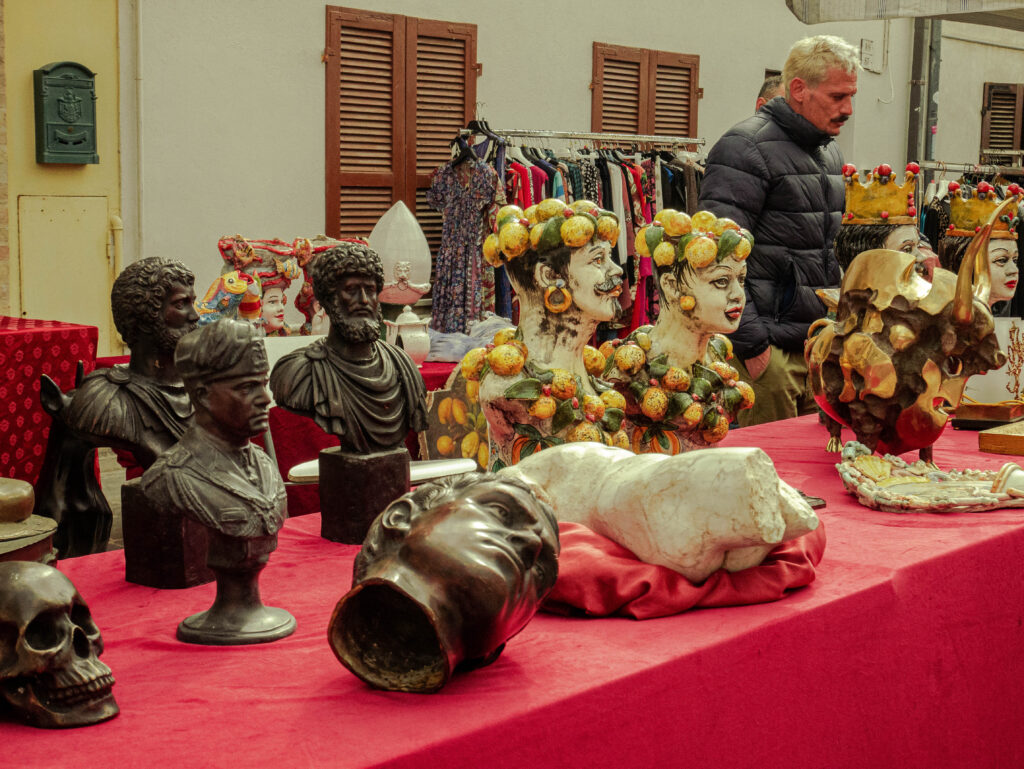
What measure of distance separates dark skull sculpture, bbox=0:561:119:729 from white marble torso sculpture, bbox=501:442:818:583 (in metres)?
0.57

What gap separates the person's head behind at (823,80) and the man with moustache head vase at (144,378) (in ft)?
7.37

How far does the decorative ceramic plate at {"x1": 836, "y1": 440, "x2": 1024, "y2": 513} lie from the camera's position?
7.47 ft

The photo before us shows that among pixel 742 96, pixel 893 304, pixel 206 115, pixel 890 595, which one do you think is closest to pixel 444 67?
pixel 206 115

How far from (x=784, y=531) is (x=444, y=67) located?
19.1ft

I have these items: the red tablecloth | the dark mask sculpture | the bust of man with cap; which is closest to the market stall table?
the bust of man with cap

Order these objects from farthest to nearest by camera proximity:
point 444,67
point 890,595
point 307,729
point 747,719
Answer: point 444,67 < point 890,595 < point 747,719 < point 307,729

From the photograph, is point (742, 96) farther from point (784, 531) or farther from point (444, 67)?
point (784, 531)

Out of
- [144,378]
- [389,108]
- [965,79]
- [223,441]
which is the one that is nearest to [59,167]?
[389,108]

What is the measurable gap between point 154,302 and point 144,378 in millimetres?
162

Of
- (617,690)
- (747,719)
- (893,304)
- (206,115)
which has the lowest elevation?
(747,719)

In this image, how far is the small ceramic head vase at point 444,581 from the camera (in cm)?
129

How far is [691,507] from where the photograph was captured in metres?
1.63

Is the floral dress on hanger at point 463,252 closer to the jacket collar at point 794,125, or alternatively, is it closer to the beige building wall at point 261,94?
the beige building wall at point 261,94

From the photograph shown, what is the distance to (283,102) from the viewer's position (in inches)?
247
